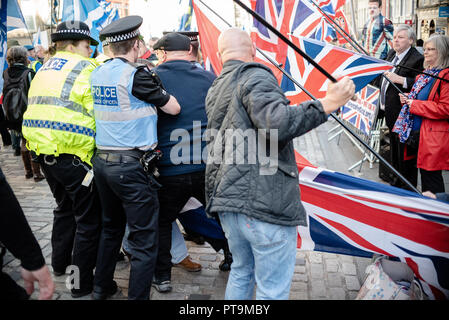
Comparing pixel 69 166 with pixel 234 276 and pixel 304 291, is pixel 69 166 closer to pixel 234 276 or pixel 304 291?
pixel 234 276

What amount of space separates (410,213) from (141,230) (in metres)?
1.96

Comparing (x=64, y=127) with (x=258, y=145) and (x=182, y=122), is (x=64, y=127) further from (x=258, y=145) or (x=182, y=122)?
(x=258, y=145)

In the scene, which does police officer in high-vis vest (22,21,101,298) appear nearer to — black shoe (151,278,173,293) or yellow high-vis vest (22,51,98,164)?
yellow high-vis vest (22,51,98,164)

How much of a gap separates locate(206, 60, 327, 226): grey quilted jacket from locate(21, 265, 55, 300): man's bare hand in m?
0.93

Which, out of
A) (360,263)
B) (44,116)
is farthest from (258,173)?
(360,263)

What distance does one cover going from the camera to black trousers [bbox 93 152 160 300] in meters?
2.98

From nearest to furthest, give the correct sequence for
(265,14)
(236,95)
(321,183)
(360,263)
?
(236,95)
(321,183)
(360,263)
(265,14)

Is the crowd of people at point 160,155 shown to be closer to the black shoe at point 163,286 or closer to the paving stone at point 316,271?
the black shoe at point 163,286

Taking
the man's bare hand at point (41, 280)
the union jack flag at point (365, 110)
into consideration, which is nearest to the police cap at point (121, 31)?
the man's bare hand at point (41, 280)

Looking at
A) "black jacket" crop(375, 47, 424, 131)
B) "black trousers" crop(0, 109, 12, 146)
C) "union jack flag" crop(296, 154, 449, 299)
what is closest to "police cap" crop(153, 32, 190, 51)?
"union jack flag" crop(296, 154, 449, 299)

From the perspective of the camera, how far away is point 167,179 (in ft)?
10.9

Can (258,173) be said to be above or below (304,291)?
above

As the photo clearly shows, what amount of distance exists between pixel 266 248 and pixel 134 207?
46.1 inches

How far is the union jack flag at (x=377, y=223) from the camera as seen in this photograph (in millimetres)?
2740
